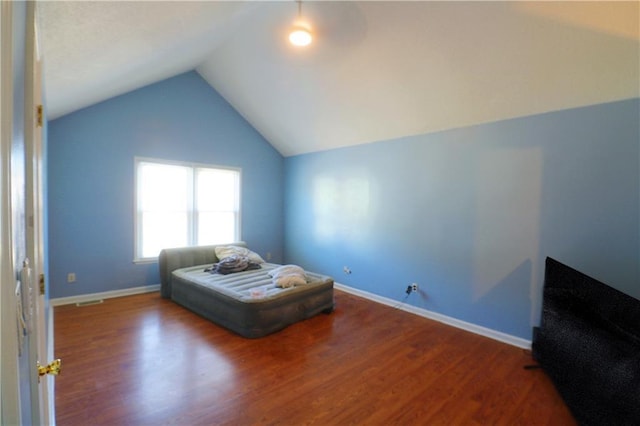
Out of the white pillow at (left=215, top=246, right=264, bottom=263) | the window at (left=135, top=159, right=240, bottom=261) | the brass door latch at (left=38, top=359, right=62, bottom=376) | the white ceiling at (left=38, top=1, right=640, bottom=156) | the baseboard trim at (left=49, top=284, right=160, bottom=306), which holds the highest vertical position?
the white ceiling at (left=38, top=1, right=640, bottom=156)

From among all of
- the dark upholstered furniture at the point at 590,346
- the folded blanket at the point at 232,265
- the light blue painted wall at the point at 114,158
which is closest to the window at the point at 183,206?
the light blue painted wall at the point at 114,158

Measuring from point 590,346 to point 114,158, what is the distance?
5.43m

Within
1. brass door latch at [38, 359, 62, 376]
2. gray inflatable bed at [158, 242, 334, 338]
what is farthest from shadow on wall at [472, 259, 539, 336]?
brass door latch at [38, 359, 62, 376]

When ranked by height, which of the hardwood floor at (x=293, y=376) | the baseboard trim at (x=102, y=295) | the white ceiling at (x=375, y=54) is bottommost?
the hardwood floor at (x=293, y=376)

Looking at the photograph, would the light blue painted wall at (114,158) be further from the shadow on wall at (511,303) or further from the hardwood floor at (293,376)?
the shadow on wall at (511,303)

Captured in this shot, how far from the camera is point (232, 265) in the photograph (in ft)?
13.6

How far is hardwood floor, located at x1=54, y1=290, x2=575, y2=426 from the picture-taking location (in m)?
1.96

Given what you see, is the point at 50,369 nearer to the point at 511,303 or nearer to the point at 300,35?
the point at 300,35

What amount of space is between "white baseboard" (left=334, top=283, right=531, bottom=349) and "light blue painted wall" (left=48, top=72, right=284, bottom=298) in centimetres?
338

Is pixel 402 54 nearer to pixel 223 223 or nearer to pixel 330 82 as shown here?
pixel 330 82

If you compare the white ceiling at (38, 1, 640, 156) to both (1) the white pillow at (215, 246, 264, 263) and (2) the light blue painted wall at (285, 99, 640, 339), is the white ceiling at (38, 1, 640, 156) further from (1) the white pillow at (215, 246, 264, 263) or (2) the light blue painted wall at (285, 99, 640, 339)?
(1) the white pillow at (215, 246, 264, 263)

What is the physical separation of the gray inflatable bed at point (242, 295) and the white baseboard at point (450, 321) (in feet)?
2.94

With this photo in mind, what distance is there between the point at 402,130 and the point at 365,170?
855mm

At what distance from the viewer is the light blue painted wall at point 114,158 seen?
3.78 m
